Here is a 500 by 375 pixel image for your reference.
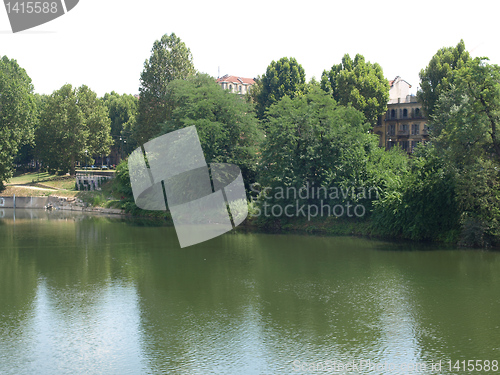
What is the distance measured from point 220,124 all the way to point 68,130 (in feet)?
115

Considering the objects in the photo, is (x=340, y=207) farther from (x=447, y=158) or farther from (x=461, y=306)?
(x=461, y=306)

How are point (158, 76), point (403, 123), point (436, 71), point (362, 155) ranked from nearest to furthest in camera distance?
point (362, 155), point (436, 71), point (158, 76), point (403, 123)

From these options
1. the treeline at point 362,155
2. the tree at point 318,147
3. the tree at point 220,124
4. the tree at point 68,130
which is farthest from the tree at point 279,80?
the tree at point 68,130

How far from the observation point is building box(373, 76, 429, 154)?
70812 mm

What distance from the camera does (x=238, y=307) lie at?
762 inches

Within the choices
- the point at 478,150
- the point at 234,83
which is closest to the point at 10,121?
the point at 478,150

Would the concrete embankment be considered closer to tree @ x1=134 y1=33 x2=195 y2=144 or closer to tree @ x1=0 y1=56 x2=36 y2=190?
tree @ x1=0 y1=56 x2=36 y2=190

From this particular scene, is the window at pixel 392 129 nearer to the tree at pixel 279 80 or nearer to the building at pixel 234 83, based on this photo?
the tree at pixel 279 80

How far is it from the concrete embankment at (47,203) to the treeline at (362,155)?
19.6 feet

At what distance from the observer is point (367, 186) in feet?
119

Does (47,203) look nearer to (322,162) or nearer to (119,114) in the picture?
(322,162)

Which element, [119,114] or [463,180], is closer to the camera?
[463,180]

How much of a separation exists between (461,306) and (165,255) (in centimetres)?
1648

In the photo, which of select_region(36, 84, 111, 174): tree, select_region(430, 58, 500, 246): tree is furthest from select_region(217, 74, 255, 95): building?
select_region(430, 58, 500, 246): tree
